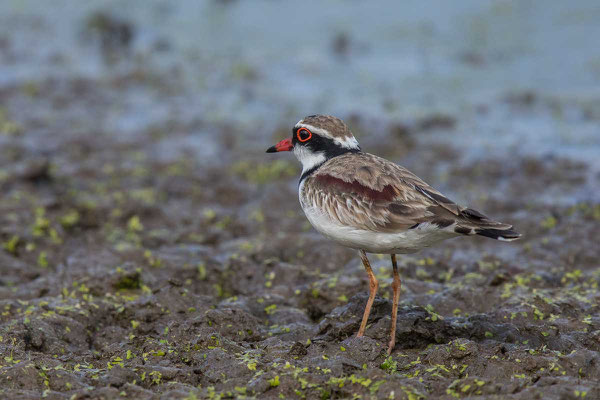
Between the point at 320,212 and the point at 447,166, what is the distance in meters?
5.68

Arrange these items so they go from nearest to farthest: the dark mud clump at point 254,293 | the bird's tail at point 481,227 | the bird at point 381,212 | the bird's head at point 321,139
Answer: the dark mud clump at point 254,293 → the bird's tail at point 481,227 → the bird at point 381,212 → the bird's head at point 321,139

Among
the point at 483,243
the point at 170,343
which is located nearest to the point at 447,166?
the point at 483,243

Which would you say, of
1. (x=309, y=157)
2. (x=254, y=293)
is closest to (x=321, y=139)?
(x=309, y=157)

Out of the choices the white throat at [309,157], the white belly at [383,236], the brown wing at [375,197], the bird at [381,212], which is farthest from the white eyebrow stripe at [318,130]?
the white belly at [383,236]

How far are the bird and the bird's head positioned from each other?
246mm

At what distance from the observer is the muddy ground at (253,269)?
473cm

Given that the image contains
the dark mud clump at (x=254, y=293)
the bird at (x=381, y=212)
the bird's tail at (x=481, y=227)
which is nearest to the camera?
the dark mud clump at (x=254, y=293)

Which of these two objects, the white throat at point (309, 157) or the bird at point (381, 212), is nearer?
the bird at point (381, 212)

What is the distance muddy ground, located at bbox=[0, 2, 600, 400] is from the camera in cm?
473

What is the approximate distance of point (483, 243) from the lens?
28.0 feet

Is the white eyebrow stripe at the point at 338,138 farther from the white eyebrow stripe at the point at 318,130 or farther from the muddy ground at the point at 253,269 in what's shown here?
the muddy ground at the point at 253,269

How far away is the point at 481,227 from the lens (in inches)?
201

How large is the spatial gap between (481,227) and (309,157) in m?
1.84

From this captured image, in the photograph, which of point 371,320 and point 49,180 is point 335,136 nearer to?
point 371,320
